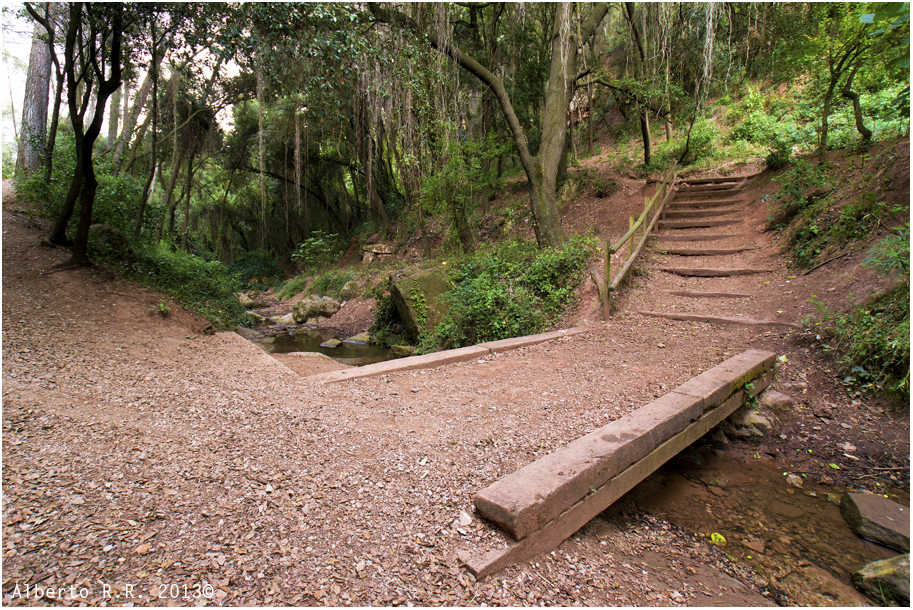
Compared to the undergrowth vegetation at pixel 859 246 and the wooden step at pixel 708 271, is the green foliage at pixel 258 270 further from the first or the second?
the undergrowth vegetation at pixel 859 246

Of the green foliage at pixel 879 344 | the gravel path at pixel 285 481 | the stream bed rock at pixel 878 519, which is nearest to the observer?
the gravel path at pixel 285 481

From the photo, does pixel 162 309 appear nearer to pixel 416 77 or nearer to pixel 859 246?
pixel 416 77

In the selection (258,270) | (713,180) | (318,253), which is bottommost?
(258,270)

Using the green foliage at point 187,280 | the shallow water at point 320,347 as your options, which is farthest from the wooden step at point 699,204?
the green foliage at point 187,280

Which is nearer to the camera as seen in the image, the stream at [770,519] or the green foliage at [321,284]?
the stream at [770,519]

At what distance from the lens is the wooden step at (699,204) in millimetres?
9609

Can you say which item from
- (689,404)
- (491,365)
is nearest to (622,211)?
(491,365)

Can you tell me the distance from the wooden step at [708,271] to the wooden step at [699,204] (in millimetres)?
3281

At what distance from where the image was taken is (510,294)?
6570 mm

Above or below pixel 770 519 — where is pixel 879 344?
above

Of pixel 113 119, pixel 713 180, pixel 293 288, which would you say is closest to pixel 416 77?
pixel 713 180

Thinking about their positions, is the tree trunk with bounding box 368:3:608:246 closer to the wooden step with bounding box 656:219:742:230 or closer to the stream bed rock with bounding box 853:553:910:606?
the wooden step with bounding box 656:219:742:230

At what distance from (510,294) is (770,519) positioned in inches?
168

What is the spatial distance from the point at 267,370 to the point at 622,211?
32.0 feet
